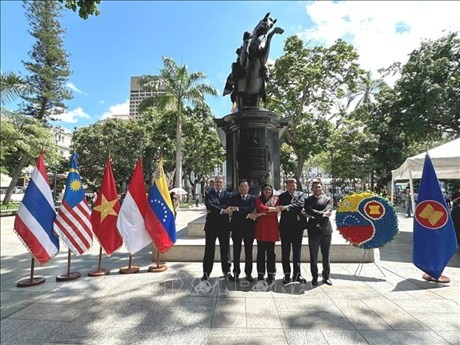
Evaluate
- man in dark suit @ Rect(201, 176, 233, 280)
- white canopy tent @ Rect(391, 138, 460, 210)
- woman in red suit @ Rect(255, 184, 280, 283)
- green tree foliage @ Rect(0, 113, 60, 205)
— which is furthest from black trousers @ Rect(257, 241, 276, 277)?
green tree foliage @ Rect(0, 113, 60, 205)

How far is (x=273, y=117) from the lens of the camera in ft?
29.8

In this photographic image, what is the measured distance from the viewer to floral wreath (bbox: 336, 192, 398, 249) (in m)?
6.33

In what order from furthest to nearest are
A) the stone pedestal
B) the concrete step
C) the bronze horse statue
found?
1. the bronze horse statue
2. the stone pedestal
3. the concrete step

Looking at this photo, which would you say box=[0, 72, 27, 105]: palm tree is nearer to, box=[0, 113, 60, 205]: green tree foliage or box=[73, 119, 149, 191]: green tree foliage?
box=[0, 113, 60, 205]: green tree foliage

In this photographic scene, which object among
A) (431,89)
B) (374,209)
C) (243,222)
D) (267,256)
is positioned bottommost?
(267,256)

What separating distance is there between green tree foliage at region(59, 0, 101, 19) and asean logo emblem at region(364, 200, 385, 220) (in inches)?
267

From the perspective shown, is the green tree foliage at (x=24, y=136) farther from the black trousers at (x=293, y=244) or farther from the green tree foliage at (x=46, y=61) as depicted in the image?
the black trousers at (x=293, y=244)

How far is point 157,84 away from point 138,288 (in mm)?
21312

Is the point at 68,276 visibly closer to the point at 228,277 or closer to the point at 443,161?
the point at 228,277

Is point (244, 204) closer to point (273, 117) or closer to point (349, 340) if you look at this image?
point (349, 340)

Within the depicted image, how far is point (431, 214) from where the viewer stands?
5.96 metres

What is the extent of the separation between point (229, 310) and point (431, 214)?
439 cm

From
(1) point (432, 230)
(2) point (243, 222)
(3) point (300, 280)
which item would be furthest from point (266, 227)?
(1) point (432, 230)

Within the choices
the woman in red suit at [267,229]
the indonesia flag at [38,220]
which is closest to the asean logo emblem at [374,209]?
the woman in red suit at [267,229]
